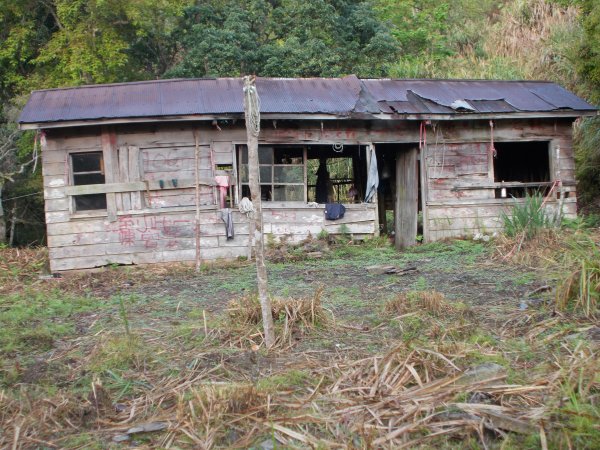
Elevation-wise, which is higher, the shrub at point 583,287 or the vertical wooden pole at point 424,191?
the vertical wooden pole at point 424,191

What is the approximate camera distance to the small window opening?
49.8ft

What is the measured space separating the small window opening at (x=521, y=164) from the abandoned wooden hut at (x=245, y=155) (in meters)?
1.36

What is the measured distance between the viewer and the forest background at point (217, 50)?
17.7 m

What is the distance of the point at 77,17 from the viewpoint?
1823 cm

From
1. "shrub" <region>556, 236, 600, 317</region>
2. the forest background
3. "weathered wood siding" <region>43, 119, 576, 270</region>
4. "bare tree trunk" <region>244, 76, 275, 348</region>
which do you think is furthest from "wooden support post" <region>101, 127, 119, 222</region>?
"shrub" <region>556, 236, 600, 317</region>

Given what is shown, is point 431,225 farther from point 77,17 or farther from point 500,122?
point 77,17

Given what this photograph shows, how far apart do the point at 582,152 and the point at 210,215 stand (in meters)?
9.51

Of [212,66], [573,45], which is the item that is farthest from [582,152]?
[212,66]

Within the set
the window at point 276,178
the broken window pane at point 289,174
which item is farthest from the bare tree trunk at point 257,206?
the broken window pane at point 289,174

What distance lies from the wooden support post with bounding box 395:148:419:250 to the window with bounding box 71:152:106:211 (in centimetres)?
629

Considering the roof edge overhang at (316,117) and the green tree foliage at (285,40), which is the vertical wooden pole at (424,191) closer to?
the roof edge overhang at (316,117)

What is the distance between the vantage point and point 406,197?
44.7 feet

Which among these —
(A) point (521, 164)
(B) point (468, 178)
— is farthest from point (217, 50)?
(A) point (521, 164)

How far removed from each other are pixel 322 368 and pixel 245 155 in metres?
8.33
